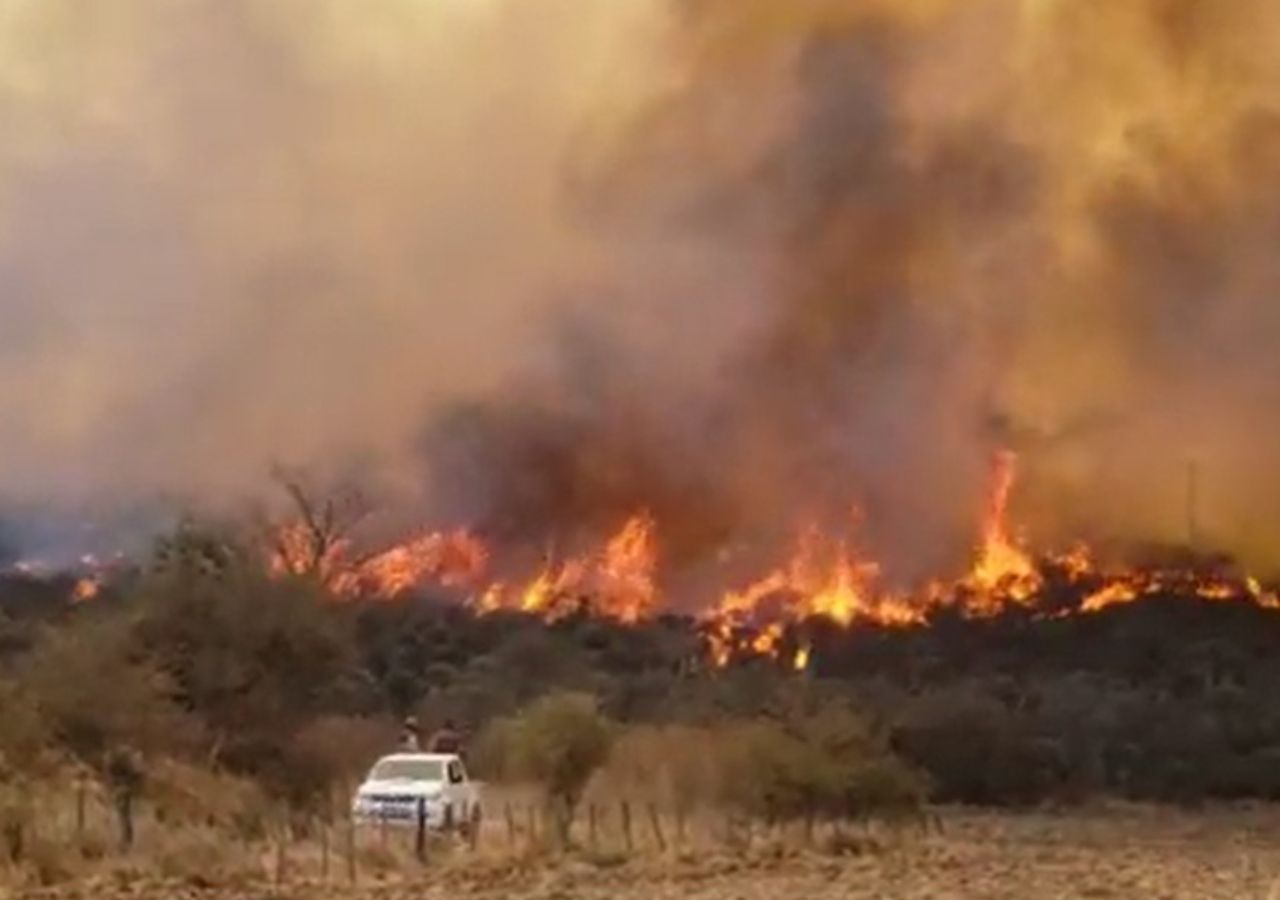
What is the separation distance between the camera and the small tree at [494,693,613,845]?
49.3 m

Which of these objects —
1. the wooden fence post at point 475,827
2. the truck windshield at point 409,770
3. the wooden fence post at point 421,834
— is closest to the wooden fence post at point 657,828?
the wooden fence post at point 475,827

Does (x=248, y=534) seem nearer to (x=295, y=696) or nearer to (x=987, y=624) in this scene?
(x=295, y=696)

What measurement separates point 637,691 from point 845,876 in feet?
124

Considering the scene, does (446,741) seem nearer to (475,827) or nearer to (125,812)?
(475,827)

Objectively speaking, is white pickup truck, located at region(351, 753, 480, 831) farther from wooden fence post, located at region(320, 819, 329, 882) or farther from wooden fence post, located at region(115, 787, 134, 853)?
wooden fence post, located at region(115, 787, 134, 853)

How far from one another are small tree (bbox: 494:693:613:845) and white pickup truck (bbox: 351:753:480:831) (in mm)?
1526

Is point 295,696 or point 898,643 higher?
point 898,643

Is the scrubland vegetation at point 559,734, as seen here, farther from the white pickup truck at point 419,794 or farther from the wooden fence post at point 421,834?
the white pickup truck at point 419,794

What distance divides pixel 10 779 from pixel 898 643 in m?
55.3

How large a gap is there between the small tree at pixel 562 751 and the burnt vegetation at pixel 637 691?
69 mm

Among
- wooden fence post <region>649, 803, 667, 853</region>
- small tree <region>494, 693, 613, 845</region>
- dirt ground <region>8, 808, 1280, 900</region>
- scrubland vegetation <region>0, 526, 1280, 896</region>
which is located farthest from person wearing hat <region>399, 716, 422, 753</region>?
dirt ground <region>8, 808, 1280, 900</region>

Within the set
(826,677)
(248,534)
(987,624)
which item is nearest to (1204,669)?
(987,624)

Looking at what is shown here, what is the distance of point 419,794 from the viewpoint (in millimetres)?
46562

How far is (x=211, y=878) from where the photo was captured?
37125 millimetres
